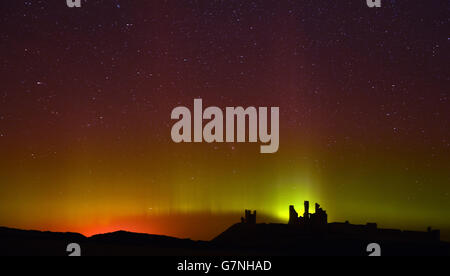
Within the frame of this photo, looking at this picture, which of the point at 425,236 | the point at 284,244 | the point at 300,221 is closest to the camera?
the point at 284,244

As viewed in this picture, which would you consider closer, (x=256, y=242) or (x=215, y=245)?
(x=215, y=245)

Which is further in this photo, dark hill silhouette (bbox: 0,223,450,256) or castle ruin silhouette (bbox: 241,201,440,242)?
castle ruin silhouette (bbox: 241,201,440,242)

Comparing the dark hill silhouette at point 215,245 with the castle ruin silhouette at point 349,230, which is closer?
the dark hill silhouette at point 215,245
